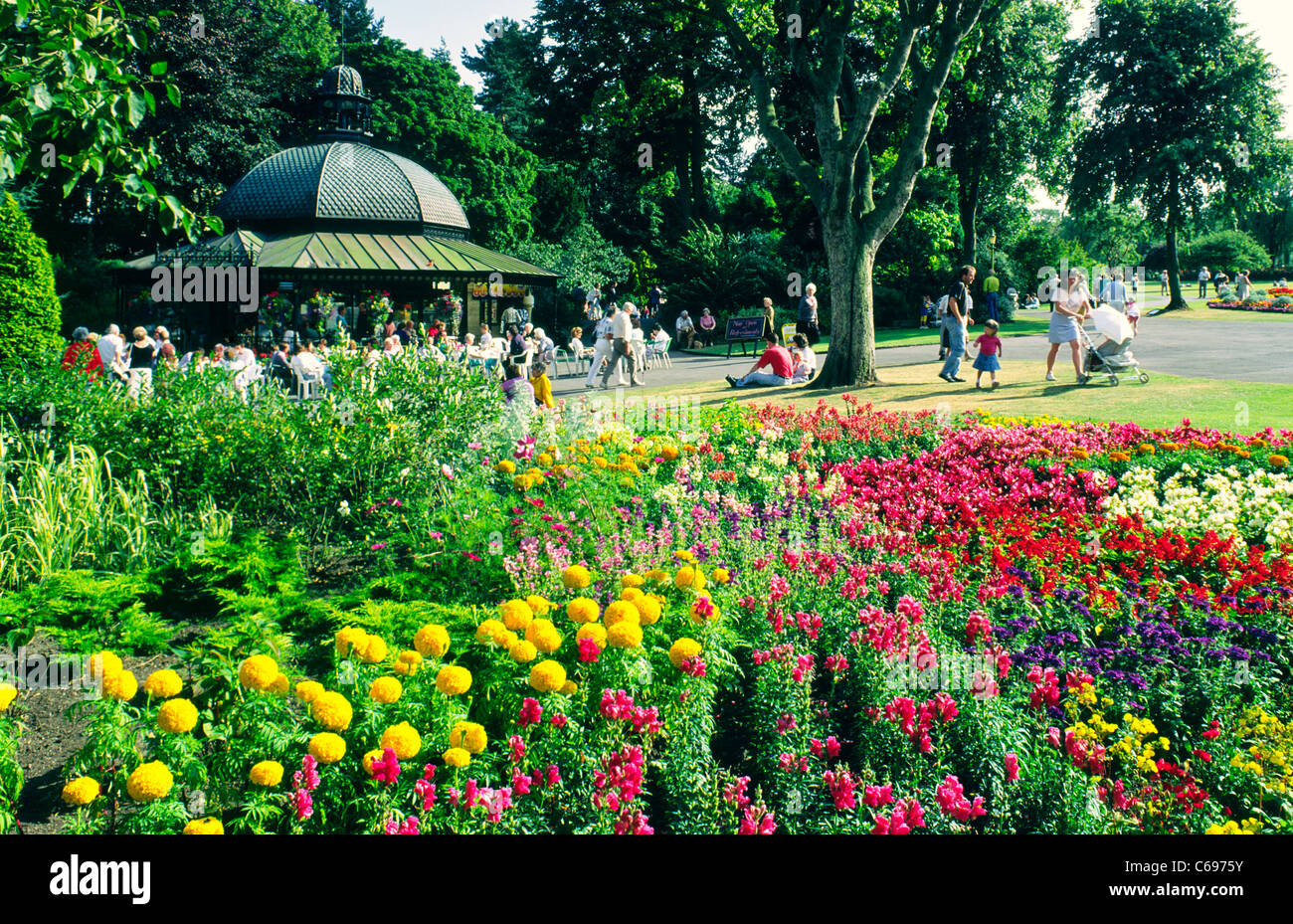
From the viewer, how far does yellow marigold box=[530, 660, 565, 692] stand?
3.07m

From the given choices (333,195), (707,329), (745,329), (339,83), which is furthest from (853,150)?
(339,83)

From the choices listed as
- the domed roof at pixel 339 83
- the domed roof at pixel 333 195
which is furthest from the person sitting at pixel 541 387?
the domed roof at pixel 339 83

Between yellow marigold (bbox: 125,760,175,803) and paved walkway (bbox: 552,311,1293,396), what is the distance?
603 inches

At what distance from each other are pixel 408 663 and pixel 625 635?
0.77 meters

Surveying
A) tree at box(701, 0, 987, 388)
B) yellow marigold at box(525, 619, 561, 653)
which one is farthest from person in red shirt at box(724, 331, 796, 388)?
yellow marigold at box(525, 619, 561, 653)

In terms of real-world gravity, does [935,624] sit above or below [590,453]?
below

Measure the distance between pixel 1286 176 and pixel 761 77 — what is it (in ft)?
104

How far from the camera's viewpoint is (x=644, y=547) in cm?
490

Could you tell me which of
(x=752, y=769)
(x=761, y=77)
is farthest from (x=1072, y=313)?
(x=752, y=769)

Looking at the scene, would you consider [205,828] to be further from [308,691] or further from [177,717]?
[308,691]

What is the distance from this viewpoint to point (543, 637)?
3182 millimetres

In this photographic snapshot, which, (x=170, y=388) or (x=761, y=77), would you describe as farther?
(x=761, y=77)

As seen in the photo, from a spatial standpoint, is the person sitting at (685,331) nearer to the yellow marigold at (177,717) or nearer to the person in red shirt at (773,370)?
the person in red shirt at (773,370)
